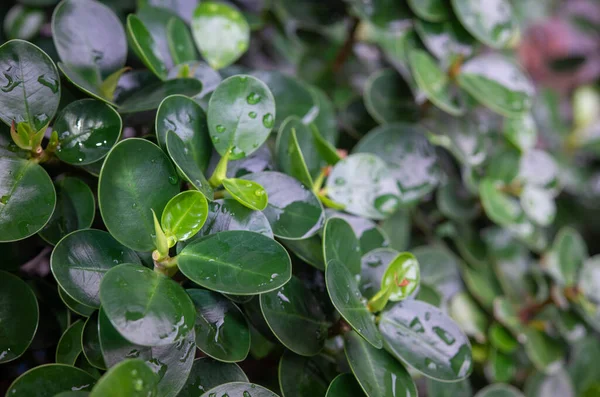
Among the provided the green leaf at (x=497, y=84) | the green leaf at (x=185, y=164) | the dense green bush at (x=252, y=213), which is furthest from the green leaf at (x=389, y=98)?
the green leaf at (x=185, y=164)

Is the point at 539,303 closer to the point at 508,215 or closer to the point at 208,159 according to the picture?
the point at 508,215

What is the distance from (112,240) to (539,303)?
93 centimetres

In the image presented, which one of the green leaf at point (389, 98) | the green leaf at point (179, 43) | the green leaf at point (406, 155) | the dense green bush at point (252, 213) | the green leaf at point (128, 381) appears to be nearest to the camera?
the green leaf at point (128, 381)

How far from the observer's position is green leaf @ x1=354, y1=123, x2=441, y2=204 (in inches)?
36.4

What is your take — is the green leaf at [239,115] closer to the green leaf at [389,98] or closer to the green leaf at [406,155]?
the green leaf at [406,155]

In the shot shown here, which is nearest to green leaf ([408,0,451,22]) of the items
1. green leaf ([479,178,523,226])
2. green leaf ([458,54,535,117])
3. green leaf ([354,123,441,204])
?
green leaf ([458,54,535,117])

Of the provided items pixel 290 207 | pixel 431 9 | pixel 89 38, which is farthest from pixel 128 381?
pixel 431 9

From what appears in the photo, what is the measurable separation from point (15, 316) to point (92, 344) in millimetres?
111

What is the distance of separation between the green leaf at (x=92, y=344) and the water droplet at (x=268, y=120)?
0.31 metres

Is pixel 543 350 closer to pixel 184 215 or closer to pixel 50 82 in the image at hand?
pixel 184 215

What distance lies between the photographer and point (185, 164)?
586mm

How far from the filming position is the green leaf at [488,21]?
3.22ft

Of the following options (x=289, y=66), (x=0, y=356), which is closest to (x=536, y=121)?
(x=289, y=66)

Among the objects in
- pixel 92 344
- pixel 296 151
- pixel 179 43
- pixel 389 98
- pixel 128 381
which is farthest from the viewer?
pixel 389 98
